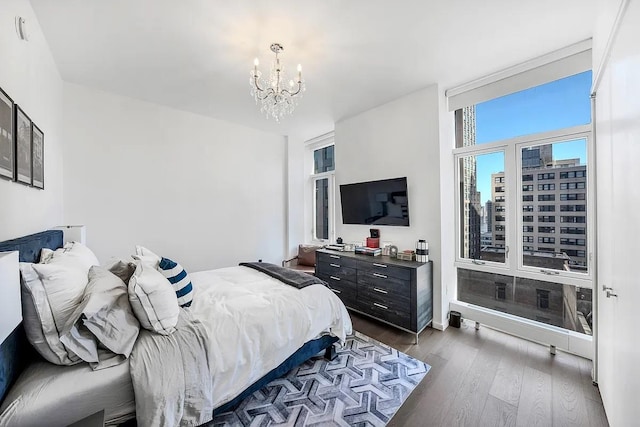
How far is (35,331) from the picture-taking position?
1.15 m

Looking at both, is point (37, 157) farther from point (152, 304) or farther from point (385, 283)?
point (385, 283)

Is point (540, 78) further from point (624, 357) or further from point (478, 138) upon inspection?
point (624, 357)

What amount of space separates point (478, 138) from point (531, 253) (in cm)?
136

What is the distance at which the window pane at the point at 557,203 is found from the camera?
2287 mm

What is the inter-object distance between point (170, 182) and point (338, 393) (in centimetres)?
331

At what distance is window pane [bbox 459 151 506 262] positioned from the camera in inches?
108

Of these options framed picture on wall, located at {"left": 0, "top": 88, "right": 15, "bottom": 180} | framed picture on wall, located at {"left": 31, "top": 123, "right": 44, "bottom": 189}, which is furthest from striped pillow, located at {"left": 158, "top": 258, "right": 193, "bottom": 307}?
framed picture on wall, located at {"left": 31, "top": 123, "right": 44, "bottom": 189}

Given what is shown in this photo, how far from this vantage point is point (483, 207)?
113 inches

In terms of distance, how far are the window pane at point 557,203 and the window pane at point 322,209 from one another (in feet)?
9.70

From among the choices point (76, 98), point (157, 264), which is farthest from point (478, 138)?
point (76, 98)

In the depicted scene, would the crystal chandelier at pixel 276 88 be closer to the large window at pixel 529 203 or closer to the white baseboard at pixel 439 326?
the large window at pixel 529 203

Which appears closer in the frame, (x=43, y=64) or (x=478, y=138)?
(x=43, y=64)

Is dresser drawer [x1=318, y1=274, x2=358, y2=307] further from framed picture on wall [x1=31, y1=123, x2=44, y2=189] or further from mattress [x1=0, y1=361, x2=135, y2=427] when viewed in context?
framed picture on wall [x1=31, y1=123, x2=44, y2=189]

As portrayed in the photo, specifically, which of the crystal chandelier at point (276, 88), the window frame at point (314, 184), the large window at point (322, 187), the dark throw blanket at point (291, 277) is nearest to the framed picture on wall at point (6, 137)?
the crystal chandelier at point (276, 88)
